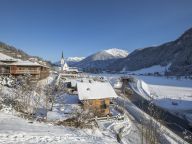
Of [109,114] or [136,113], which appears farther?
[136,113]

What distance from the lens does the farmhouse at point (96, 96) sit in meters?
46.7

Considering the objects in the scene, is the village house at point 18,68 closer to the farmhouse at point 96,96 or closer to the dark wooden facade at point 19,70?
the dark wooden facade at point 19,70

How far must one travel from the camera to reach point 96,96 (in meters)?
48.3

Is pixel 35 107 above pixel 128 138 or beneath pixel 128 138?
above

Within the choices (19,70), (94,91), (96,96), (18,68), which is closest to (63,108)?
(96,96)

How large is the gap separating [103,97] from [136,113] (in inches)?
333

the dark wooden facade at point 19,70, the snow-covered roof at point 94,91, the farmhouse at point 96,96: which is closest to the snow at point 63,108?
the farmhouse at point 96,96

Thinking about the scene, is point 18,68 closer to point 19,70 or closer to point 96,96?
point 19,70

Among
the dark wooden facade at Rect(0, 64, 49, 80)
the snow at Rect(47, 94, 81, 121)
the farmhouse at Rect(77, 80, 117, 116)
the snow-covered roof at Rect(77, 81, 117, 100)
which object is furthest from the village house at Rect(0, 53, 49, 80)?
the farmhouse at Rect(77, 80, 117, 116)

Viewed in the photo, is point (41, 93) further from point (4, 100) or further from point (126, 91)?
point (126, 91)

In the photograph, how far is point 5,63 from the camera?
2544 inches

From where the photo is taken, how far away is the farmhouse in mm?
46747

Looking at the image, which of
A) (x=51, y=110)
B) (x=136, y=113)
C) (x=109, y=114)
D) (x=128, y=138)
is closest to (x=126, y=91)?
(x=136, y=113)

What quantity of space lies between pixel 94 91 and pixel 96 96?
52.2 inches
